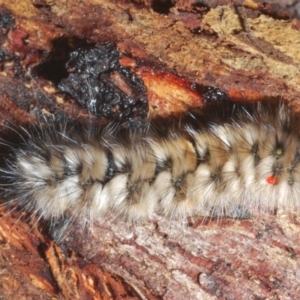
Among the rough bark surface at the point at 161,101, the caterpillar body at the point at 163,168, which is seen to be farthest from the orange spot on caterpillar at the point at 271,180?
the rough bark surface at the point at 161,101

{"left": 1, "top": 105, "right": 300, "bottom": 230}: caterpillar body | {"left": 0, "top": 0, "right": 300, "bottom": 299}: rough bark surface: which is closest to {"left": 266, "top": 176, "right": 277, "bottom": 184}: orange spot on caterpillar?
{"left": 1, "top": 105, "right": 300, "bottom": 230}: caterpillar body

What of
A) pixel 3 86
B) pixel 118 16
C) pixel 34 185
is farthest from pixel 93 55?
pixel 34 185

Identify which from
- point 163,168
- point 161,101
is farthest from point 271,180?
point 161,101

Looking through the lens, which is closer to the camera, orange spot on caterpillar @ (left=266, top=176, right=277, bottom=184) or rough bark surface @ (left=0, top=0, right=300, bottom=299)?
rough bark surface @ (left=0, top=0, right=300, bottom=299)

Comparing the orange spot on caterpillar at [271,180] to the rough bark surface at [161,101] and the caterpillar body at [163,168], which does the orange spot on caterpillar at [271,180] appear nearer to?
the caterpillar body at [163,168]

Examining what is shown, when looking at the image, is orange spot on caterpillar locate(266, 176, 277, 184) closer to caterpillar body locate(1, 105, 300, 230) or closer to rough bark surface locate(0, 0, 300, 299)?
caterpillar body locate(1, 105, 300, 230)

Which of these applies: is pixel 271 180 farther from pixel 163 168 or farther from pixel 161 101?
pixel 161 101
